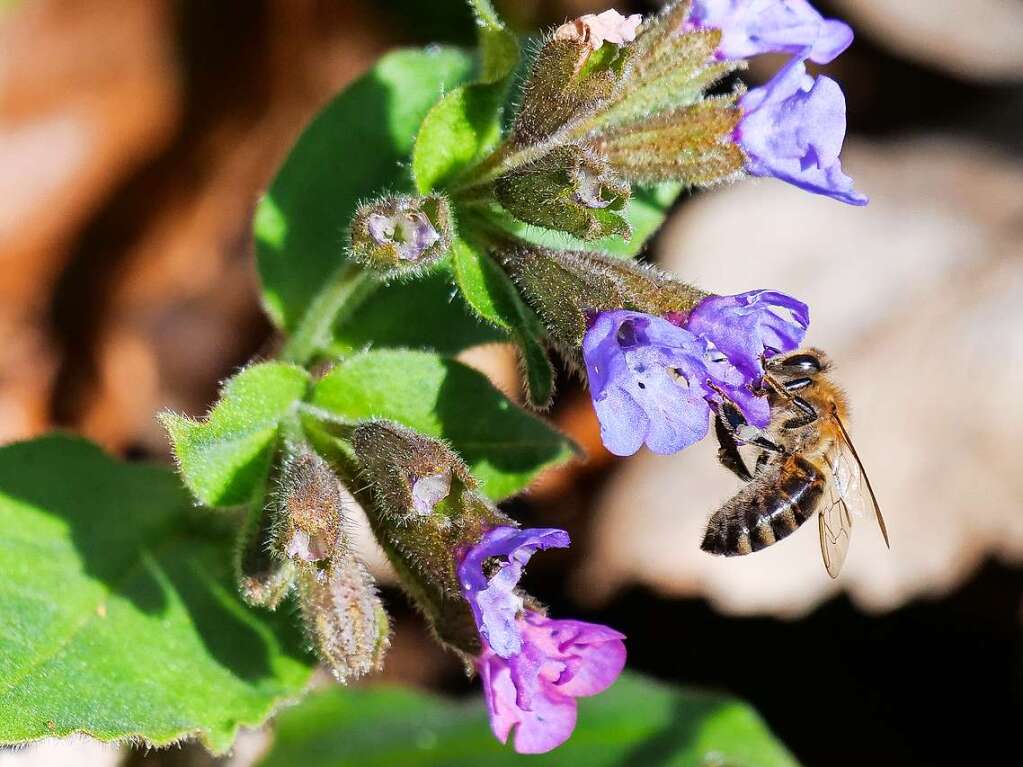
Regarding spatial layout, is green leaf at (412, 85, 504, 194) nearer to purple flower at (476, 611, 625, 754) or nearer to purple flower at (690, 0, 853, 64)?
purple flower at (690, 0, 853, 64)

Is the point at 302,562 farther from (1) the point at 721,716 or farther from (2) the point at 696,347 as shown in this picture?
(1) the point at 721,716

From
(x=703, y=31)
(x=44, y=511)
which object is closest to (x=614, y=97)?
(x=703, y=31)

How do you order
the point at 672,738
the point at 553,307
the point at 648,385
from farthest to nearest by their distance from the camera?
the point at 672,738 < the point at 553,307 < the point at 648,385

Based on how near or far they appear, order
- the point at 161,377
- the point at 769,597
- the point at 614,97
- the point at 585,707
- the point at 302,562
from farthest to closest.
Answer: the point at 161,377 < the point at 769,597 < the point at 585,707 < the point at 614,97 < the point at 302,562

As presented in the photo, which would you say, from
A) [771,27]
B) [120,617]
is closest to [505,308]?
[771,27]

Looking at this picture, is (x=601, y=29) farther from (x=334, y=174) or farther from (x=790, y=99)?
(x=334, y=174)

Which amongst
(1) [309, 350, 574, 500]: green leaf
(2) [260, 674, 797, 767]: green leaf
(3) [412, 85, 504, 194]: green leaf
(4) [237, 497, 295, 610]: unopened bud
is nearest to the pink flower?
(3) [412, 85, 504, 194]: green leaf
